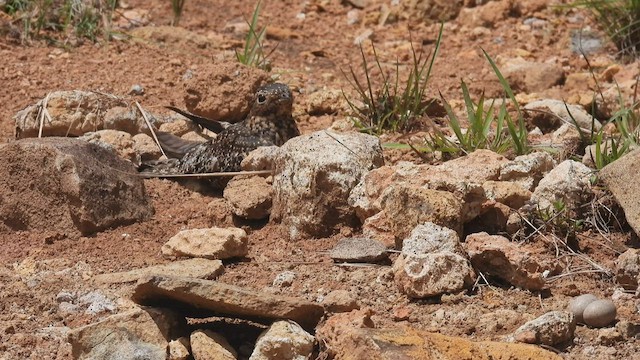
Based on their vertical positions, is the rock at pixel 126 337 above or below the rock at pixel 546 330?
above

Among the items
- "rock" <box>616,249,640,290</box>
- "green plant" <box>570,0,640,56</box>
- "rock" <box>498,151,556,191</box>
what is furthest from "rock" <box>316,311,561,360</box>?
"green plant" <box>570,0,640,56</box>

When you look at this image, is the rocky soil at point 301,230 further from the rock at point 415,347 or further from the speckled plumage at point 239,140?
the speckled plumage at point 239,140

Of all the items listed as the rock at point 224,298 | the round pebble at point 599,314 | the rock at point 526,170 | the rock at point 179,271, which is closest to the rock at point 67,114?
the rock at point 179,271

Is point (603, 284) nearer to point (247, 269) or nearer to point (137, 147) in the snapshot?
point (247, 269)

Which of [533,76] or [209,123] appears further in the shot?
[533,76]

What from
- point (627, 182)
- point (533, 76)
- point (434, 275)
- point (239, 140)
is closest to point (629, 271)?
point (627, 182)

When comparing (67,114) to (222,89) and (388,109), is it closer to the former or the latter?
(222,89)
